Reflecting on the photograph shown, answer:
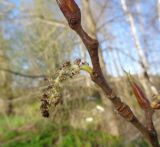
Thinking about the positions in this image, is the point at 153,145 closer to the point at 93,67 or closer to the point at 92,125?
the point at 93,67

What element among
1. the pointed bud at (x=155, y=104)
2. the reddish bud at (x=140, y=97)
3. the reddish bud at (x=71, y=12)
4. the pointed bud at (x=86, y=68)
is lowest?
the pointed bud at (x=155, y=104)

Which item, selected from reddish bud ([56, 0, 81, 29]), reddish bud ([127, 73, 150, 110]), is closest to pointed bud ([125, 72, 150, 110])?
reddish bud ([127, 73, 150, 110])

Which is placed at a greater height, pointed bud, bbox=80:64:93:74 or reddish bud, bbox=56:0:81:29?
reddish bud, bbox=56:0:81:29

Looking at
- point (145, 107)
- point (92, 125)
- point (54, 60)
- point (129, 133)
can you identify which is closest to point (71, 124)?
point (92, 125)

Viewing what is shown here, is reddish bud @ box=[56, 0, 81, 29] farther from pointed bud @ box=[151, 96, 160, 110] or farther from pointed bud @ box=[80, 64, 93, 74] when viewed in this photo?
pointed bud @ box=[151, 96, 160, 110]

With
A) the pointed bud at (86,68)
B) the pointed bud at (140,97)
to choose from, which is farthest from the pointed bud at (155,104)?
the pointed bud at (86,68)

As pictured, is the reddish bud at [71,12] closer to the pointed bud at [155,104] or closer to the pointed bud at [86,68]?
the pointed bud at [86,68]

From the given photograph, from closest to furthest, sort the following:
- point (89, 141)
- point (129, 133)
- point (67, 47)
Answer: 1. point (129, 133)
2. point (89, 141)
3. point (67, 47)
